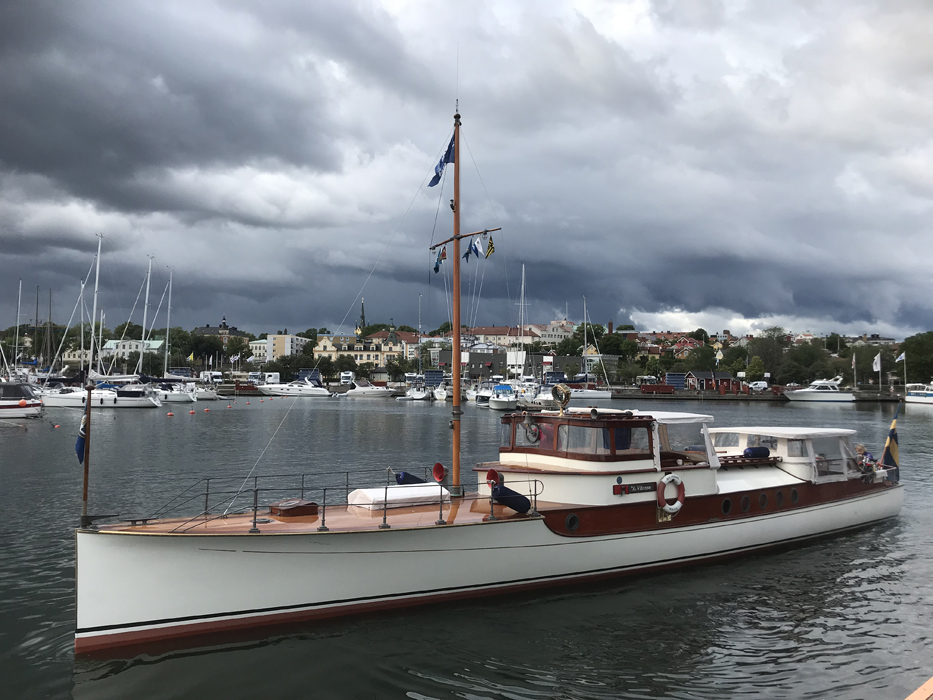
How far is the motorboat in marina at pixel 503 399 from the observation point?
287 feet

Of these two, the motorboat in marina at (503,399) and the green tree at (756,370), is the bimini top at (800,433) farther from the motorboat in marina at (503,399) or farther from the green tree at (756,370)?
the green tree at (756,370)

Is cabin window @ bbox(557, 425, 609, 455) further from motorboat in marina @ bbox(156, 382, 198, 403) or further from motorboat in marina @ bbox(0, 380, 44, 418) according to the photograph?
motorboat in marina @ bbox(156, 382, 198, 403)

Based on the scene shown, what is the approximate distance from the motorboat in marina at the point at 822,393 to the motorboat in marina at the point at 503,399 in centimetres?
5489

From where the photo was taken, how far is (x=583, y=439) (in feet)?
47.4

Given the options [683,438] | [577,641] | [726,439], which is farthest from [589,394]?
[577,641]

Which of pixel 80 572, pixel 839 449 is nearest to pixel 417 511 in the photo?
pixel 80 572

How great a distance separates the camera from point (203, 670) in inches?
393

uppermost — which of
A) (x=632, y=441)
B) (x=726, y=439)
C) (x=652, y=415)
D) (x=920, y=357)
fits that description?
(x=920, y=357)

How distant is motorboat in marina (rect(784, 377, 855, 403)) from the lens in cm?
10662

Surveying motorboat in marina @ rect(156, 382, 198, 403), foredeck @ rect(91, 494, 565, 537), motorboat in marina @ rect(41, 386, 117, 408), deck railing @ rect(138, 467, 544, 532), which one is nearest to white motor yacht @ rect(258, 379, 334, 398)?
motorboat in marina @ rect(156, 382, 198, 403)

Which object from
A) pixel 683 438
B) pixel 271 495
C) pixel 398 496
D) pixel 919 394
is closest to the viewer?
pixel 398 496

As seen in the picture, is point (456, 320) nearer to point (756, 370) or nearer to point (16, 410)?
point (16, 410)

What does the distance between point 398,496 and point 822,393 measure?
115079 mm

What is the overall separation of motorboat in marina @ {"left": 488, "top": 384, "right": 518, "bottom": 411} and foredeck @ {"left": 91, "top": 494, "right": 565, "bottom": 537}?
236 ft
